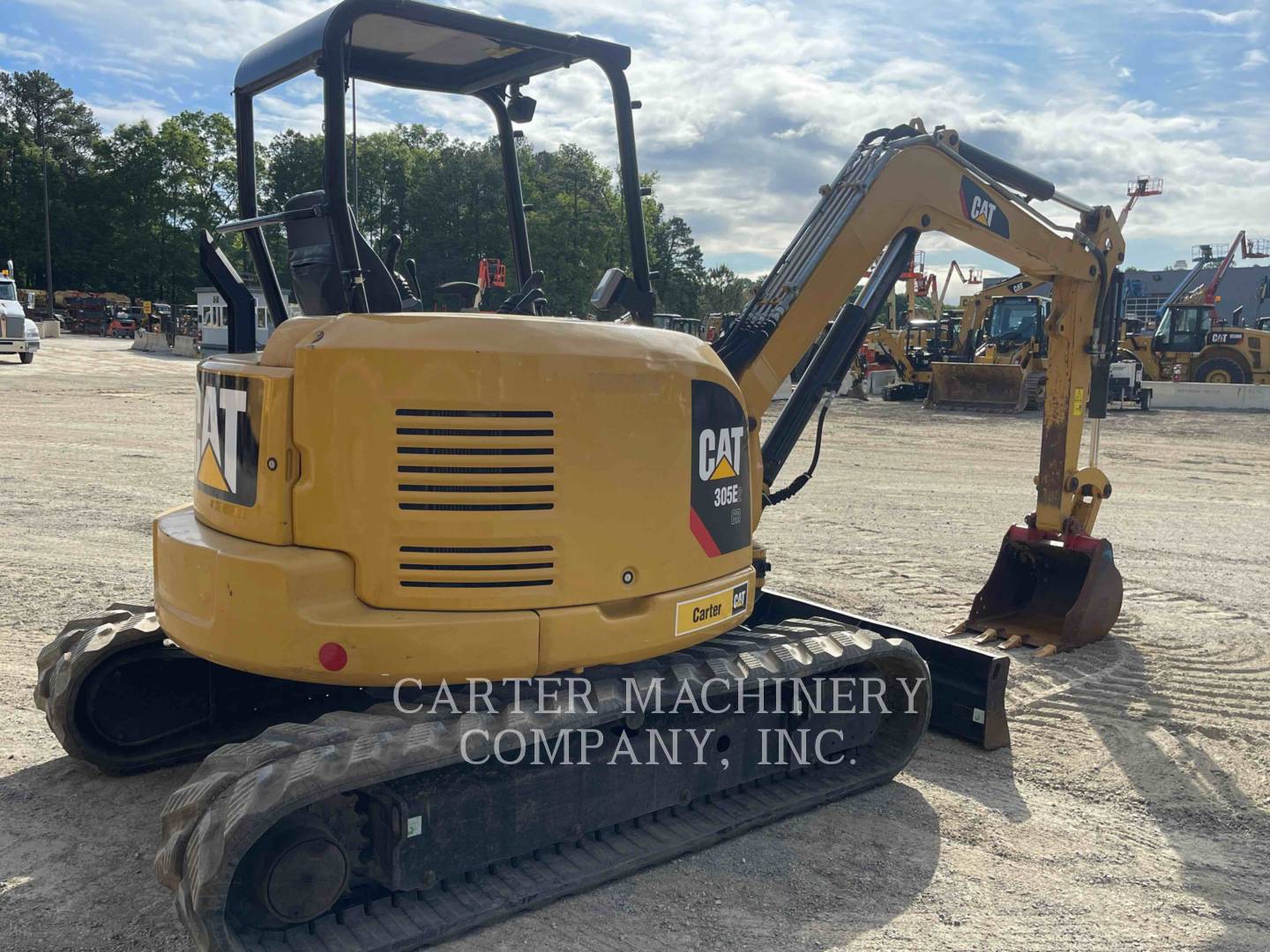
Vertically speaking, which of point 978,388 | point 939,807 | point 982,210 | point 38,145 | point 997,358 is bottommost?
point 939,807

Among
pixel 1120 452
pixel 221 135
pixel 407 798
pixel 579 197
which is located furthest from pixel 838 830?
pixel 221 135

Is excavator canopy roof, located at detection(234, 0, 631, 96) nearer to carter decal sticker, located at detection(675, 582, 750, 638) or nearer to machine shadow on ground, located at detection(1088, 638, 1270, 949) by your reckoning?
carter decal sticker, located at detection(675, 582, 750, 638)

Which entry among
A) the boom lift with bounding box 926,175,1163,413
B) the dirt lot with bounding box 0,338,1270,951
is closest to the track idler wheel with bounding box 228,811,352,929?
the dirt lot with bounding box 0,338,1270,951

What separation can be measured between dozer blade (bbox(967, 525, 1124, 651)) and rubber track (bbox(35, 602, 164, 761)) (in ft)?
15.8

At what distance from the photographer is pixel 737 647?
4098 millimetres

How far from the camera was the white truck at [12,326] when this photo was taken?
27422mm

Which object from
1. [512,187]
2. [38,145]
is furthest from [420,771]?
[38,145]

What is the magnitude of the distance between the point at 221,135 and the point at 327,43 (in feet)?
210

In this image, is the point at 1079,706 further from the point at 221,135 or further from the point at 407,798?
the point at 221,135

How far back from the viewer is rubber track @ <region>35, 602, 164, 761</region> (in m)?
4.17

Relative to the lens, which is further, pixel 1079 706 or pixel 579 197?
pixel 579 197

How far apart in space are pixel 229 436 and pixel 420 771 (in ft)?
4.41

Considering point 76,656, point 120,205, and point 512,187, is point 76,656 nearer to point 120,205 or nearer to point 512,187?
point 512,187

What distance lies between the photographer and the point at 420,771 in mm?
3178
